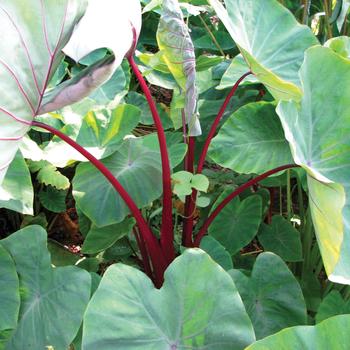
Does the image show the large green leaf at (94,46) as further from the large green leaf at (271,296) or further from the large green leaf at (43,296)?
the large green leaf at (271,296)

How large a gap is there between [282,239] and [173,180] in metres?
0.39

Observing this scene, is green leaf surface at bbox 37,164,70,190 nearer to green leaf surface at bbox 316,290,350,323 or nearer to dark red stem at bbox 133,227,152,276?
dark red stem at bbox 133,227,152,276

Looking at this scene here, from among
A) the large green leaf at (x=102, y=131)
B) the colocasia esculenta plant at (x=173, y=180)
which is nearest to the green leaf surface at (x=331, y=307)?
the colocasia esculenta plant at (x=173, y=180)

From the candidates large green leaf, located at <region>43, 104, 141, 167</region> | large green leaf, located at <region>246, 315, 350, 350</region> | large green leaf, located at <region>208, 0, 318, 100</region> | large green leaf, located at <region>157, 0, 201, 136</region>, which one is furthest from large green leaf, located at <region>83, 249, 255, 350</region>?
large green leaf, located at <region>208, 0, 318, 100</region>

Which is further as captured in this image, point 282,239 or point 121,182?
point 282,239

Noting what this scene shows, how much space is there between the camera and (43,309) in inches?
44.6

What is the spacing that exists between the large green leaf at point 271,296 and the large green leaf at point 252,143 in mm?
225

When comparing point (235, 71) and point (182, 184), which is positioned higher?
point (235, 71)

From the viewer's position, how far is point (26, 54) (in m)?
0.91

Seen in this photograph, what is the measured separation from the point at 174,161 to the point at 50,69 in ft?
1.48

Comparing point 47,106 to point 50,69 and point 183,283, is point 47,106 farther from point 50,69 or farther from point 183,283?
point 183,283

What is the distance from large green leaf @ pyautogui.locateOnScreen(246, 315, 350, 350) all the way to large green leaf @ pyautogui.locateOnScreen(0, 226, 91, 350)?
431mm

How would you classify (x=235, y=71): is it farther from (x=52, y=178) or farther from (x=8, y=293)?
(x=8, y=293)

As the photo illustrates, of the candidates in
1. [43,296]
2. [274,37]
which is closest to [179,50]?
[274,37]
